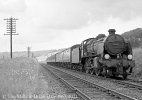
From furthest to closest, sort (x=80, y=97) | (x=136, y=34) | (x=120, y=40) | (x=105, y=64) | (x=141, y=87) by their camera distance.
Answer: (x=136, y=34)
(x=120, y=40)
(x=105, y=64)
(x=141, y=87)
(x=80, y=97)

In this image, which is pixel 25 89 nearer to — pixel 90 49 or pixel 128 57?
pixel 128 57

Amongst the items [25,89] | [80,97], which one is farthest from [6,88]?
[80,97]

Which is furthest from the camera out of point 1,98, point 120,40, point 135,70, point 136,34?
point 136,34

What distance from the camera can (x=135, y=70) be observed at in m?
22.9

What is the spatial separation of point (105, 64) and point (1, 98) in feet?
39.4

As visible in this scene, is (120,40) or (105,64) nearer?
(105,64)

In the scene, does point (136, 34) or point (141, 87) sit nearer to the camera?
point (141, 87)

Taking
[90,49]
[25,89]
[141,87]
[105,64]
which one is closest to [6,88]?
[25,89]

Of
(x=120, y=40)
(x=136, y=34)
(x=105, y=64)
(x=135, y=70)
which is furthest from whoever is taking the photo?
(x=136, y=34)

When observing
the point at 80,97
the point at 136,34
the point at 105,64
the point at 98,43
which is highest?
the point at 136,34

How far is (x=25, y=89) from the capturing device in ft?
34.9

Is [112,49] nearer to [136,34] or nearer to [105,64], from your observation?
[105,64]

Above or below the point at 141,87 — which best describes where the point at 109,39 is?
above

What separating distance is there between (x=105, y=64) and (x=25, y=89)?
974 cm
